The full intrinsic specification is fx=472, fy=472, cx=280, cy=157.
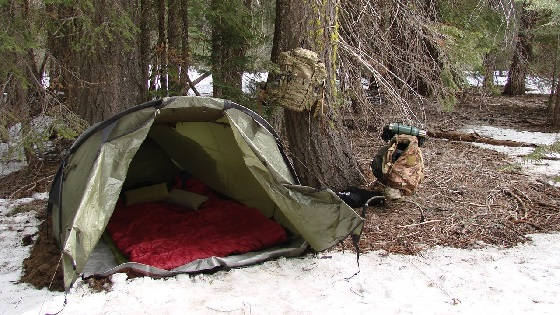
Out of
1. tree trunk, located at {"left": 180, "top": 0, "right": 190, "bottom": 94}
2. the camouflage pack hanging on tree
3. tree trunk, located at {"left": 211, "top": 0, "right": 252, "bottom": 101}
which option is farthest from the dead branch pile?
tree trunk, located at {"left": 180, "top": 0, "right": 190, "bottom": 94}

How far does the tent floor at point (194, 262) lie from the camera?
3557 mm

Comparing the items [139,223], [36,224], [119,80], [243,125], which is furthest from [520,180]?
[36,224]

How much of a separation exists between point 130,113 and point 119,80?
95.8 inches

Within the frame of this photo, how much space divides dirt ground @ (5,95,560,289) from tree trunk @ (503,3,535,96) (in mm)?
4875

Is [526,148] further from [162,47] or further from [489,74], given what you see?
[162,47]

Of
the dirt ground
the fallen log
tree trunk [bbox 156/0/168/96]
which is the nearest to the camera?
the dirt ground

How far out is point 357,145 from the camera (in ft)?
23.7

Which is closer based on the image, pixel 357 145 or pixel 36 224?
pixel 36 224

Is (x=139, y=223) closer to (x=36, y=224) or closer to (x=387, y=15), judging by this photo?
(x=36, y=224)

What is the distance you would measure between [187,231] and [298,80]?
5.76 feet

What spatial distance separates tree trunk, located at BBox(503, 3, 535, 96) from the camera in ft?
35.1

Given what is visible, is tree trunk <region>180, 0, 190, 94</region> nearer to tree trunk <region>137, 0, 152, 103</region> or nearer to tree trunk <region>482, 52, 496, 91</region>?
tree trunk <region>137, 0, 152, 103</region>

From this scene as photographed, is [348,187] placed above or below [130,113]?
below

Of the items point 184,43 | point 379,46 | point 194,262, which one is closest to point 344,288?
point 194,262
